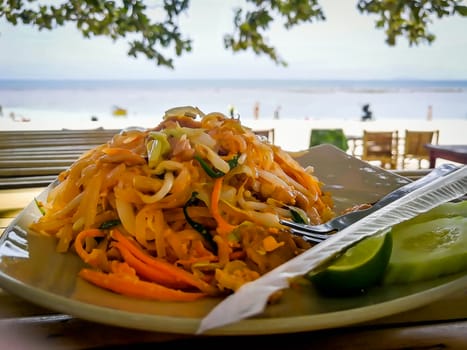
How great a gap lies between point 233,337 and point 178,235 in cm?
22

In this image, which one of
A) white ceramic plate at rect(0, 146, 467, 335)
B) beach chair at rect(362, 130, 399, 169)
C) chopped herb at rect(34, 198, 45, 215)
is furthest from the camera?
beach chair at rect(362, 130, 399, 169)

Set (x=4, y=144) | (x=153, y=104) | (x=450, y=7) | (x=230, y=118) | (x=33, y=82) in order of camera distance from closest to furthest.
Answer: (x=230, y=118), (x=4, y=144), (x=450, y=7), (x=153, y=104), (x=33, y=82)

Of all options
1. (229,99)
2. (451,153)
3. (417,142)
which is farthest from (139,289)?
(229,99)

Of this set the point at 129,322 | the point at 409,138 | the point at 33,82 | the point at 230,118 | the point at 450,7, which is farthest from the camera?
the point at 33,82

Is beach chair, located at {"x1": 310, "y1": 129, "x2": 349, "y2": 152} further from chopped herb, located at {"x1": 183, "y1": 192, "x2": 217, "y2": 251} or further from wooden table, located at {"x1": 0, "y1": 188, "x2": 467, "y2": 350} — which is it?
wooden table, located at {"x1": 0, "y1": 188, "x2": 467, "y2": 350}

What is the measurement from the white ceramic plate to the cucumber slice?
0.04 ft

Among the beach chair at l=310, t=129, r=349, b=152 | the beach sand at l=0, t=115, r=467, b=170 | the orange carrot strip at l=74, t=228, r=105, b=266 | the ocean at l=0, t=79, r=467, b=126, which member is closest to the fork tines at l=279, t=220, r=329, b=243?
the orange carrot strip at l=74, t=228, r=105, b=266

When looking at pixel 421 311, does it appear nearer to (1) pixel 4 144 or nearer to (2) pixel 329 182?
(2) pixel 329 182

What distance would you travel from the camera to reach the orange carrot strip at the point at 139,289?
533 mm

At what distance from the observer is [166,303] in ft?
1.69

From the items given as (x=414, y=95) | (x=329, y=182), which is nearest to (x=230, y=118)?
(x=329, y=182)

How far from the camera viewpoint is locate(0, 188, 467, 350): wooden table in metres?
0.50

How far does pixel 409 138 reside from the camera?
21.2ft

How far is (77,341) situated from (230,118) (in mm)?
549
